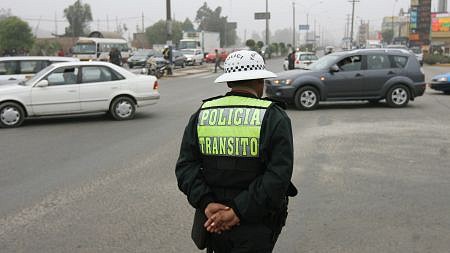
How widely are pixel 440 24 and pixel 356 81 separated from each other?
71.8m

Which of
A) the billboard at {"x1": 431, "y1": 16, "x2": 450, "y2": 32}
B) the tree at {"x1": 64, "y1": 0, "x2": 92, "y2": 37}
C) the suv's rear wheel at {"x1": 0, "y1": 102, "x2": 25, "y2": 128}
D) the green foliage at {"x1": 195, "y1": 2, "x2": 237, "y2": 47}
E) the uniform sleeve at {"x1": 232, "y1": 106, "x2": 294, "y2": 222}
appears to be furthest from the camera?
the green foliage at {"x1": 195, "y1": 2, "x2": 237, "y2": 47}

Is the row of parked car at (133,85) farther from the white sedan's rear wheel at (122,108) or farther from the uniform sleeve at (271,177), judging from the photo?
the uniform sleeve at (271,177)

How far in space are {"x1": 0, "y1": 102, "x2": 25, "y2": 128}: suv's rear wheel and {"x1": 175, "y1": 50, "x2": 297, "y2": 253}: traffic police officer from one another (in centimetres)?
993

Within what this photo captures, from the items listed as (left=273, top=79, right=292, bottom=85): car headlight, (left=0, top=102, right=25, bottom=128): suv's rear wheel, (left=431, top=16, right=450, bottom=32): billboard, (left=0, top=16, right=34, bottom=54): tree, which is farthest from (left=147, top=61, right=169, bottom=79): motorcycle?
(left=431, top=16, right=450, bottom=32): billboard

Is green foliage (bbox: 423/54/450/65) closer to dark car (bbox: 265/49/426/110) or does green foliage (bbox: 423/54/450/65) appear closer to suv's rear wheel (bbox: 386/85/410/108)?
dark car (bbox: 265/49/426/110)

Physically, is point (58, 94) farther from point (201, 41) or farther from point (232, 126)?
point (201, 41)

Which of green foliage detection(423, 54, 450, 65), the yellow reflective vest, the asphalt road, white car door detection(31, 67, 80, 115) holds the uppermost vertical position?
the yellow reflective vest

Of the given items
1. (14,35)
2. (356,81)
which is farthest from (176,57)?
(356,81)

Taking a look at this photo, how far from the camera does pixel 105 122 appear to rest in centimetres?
1229

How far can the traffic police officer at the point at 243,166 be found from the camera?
103 inches

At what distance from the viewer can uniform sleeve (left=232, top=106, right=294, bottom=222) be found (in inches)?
102

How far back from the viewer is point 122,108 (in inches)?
490

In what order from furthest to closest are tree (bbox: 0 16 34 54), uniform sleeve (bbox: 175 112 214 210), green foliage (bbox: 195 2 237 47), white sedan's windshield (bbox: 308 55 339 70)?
green foliage (bbox: 195 2 237 47), tree (bbox: 0 16 34 54), white sedan's windshield (bbox: 308 55 339 70), uniform sleeve (bbox: 175 112 214 210)

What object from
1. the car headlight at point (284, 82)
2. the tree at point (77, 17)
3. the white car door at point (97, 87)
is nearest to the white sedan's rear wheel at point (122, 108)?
the white car door at point (97, 87)
